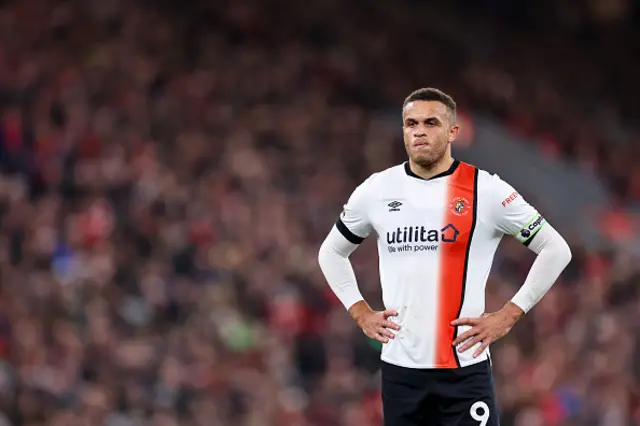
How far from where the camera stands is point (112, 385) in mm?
11930

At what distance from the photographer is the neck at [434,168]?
653 centimetres

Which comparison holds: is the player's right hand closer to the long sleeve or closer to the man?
the man

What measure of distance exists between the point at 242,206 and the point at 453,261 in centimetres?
828

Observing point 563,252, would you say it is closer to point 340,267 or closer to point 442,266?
point 442,266

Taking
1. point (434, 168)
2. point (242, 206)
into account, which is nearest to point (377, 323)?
point (434, 168)

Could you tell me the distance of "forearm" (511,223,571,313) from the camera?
6.39 metres

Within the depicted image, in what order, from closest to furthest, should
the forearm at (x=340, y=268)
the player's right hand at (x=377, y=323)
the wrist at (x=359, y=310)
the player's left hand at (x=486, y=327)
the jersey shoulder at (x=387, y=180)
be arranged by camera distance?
1. the player's left hand at (x=486, y=327)
2. the player's right hand at (x=377, y=323)
3. the jersey shoulder at (x=387, y=180)
4. the wrist at (x=359, y=310)
5. the forearm at (x=340, y=268)

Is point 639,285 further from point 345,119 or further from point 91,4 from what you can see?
point 91,4

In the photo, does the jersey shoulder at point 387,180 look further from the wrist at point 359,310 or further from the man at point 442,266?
the wrist at point 359,310

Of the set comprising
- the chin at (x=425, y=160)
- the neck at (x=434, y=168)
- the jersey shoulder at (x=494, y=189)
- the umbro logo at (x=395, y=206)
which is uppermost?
the chin at (x=425, y=160)

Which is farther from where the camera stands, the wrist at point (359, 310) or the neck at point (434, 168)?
the wrist at point (359, 310)

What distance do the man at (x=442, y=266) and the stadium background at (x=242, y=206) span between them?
556cm

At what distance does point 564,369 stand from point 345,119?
5.76 meters

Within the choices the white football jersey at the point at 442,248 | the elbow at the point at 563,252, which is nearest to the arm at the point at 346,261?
the white football jersey at the point at 442,248
